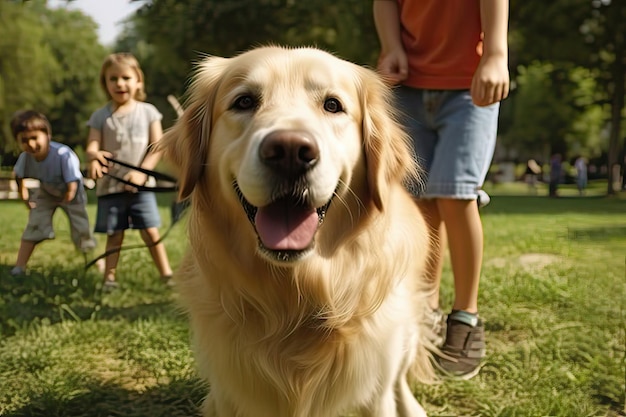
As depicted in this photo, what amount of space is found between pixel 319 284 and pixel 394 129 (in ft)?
2.14

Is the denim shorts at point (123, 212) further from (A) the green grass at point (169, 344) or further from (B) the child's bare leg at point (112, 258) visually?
(A) the green grass at point (169, 344)

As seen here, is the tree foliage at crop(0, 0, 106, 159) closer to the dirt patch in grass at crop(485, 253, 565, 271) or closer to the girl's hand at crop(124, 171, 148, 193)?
the girl's hand at crop(124, 171, 148, 193)

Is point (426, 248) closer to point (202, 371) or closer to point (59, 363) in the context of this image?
point (202, 371)

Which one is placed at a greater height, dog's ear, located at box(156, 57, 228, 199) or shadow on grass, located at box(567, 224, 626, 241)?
dog's ear, located at box(156, 57, 228, 199)

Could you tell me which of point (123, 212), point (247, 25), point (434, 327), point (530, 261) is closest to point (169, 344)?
point (434, 327)

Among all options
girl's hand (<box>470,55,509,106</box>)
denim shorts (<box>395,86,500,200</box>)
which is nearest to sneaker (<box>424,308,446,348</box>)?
denim shorts (<box>395,86,500,200</box>)

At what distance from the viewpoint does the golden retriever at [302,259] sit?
184 centimetres

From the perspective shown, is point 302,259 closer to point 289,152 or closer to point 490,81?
point 289,152

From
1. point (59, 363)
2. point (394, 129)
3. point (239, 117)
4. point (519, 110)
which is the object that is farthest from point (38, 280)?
point (519, 110)

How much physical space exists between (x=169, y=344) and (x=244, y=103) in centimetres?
145

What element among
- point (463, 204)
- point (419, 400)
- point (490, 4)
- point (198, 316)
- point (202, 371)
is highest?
point (490, 4)

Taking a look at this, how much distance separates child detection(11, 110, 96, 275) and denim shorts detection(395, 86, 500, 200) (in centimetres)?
191

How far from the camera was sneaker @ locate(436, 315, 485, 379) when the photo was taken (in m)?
2.51

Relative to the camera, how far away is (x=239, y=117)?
6.11 ft
